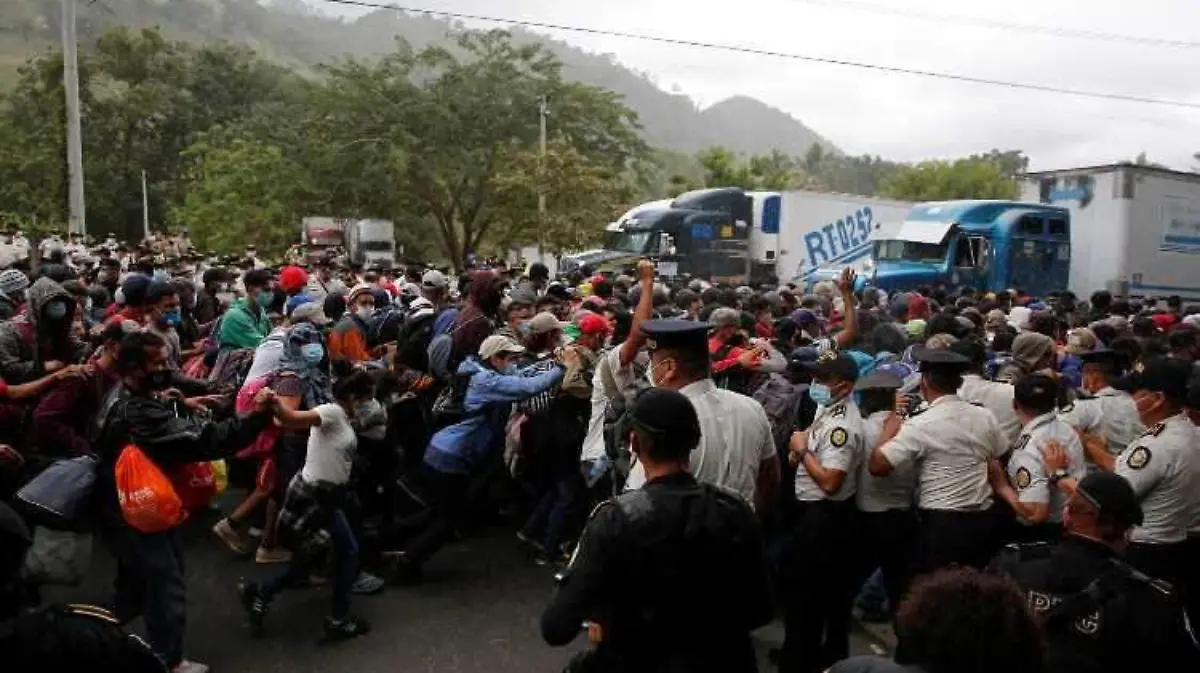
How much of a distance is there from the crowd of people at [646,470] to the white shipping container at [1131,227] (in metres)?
13.9

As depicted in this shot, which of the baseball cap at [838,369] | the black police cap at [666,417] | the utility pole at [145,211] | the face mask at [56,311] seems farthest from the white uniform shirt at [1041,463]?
the utility pole at [145,211]

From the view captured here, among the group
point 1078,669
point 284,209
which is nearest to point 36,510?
point 1078,669

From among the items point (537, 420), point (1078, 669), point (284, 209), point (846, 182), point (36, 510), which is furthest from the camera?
point (846, 182)

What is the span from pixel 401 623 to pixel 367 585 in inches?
22.5

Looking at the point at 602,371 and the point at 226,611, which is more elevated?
the point at 602,371

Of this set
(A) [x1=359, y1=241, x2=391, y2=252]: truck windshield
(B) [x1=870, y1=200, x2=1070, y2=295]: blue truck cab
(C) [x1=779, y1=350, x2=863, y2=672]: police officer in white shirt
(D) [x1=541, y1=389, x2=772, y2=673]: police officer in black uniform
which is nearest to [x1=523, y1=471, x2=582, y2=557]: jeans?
(C) [x1=779, y1=350, x2=863, y2=672]: police officer in white shirt

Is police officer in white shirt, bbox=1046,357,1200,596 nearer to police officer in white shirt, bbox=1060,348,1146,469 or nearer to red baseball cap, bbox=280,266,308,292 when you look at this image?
police officer in white shirt, bbox=1060,348,1146,469

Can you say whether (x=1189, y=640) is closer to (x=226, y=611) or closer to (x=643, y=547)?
(x=643, y=547)

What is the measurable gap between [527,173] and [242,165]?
12051 millimetres

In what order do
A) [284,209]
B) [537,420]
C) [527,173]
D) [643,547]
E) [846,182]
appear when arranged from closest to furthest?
[643,547] → [537,420] → [527,173] → [284,209] → [846,182]

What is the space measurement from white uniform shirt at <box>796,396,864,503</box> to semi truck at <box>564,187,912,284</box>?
18.0 m

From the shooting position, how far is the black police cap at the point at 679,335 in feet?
11.6

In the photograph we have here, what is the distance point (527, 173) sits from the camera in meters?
27.6

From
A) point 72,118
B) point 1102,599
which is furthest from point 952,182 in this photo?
point 1102,599
